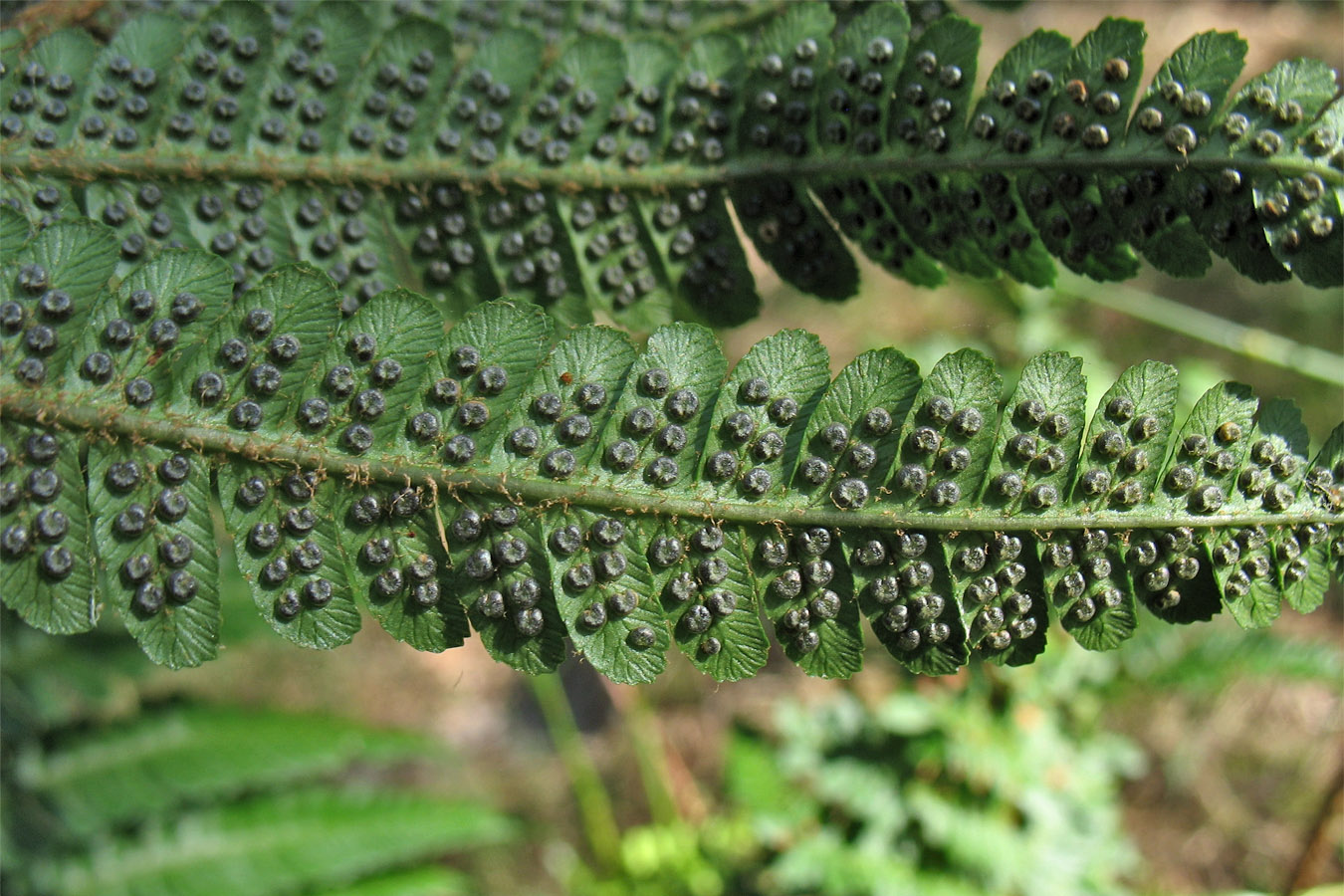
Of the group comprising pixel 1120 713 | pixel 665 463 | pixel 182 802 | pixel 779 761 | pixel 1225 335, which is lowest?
pixel 182 802

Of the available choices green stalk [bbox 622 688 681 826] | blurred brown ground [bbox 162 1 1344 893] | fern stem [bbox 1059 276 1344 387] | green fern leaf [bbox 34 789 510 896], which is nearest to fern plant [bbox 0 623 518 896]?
green fern leaf [bbox 34 789 510 896]

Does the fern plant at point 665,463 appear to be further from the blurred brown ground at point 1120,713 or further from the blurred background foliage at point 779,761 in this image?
the blurred brown ground at point 1120,713

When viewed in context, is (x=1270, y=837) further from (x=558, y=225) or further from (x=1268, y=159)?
(x=558, y=225)

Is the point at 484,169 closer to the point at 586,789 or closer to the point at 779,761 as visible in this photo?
the point at 779,761

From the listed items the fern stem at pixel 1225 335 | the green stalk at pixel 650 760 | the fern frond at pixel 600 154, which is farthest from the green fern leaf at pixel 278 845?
the fern stem at pixel 1225 335

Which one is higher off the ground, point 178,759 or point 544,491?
point 544,491

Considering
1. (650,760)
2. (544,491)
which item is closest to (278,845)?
(650,760)
